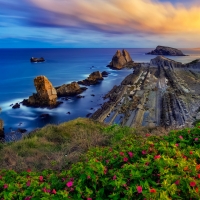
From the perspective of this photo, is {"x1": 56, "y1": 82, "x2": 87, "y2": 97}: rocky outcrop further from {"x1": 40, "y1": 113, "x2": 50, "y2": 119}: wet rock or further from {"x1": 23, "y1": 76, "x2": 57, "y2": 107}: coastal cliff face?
{"x1": 40, "y1": 113, "x2": 50, "y2": 119}: wet rock

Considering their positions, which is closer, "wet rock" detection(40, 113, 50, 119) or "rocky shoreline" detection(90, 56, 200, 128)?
"rocky shoreline" detection(90, 56, 200, 128)

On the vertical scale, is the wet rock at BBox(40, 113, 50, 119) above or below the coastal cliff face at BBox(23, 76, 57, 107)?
below

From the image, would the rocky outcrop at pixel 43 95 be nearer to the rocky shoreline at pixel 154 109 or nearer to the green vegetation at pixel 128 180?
the rocky shoreline at pixel 154 109

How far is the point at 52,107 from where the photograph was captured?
3962cm

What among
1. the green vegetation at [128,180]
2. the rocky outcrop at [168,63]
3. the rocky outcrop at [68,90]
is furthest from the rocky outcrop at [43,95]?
the rocky outcrop at [168,63]

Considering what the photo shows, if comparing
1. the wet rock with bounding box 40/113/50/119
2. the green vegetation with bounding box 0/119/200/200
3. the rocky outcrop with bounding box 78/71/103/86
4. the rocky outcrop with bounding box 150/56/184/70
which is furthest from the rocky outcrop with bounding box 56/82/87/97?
the rocky outcrop with bounding box 150/56/184/70

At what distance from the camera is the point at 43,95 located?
4075 cm

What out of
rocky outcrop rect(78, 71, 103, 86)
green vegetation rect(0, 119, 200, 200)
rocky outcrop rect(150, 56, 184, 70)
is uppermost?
green vegetation rect(0, 119, 200, 200)

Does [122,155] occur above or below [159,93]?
above

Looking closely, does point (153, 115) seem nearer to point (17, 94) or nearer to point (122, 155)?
point (122, 155)

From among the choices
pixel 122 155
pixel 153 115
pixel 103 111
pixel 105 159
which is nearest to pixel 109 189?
pixel 122 155

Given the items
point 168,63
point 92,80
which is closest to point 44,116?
point 92,80

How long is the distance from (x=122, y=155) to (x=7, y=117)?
34.5m

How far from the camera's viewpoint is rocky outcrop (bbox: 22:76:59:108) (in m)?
39.8
